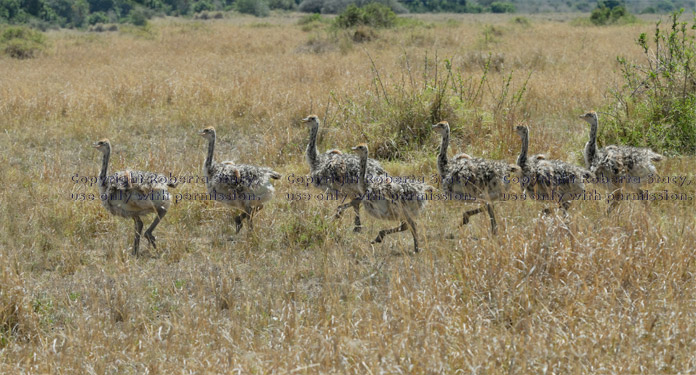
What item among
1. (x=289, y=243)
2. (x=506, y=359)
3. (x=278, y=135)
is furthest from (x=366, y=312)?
(x=278, y=135)

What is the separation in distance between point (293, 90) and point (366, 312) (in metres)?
9.29

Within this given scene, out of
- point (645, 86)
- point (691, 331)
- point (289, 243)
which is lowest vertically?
point (289, 243)

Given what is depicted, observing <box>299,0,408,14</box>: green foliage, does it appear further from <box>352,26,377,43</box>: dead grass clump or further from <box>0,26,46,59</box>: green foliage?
<box>0,26,46,59</box>: green foliage

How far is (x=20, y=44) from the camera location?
24.3m

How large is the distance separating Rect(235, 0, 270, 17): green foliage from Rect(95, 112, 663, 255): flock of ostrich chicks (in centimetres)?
5852

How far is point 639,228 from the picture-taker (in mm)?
5922

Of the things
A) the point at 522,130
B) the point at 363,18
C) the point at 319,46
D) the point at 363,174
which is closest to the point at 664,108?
the point at 522,130

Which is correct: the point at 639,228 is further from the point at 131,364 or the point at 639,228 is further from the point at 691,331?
the point at 131,364

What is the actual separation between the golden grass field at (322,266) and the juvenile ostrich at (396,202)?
287 mm

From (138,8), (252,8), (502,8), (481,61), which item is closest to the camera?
(481,61)

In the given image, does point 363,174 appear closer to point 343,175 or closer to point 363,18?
point 343,175

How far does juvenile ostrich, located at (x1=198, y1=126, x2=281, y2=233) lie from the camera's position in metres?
7.61

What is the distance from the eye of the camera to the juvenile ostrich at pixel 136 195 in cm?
714

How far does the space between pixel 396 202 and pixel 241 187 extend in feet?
5.95
